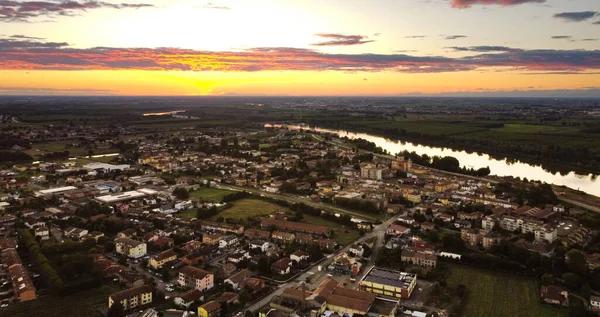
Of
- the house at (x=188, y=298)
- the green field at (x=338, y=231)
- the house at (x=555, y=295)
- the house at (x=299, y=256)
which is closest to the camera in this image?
the house at (x=188, y=298)

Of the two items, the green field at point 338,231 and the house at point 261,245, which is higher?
the house at point 261,245

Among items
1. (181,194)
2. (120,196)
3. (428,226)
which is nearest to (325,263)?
(428,226)

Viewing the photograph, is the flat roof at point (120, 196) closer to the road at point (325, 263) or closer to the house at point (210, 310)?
the road at point (325, 263)

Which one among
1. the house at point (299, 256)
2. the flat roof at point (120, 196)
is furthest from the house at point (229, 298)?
the flat roof at point (120, 196)

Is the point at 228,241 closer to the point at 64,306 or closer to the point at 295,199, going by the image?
the point at 64,306

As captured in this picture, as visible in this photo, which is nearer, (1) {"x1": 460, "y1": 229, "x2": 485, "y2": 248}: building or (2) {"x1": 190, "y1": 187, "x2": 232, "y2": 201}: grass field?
(1) {"x1": 460, "y1": 229, "x2": 485, "y2": 248}: building

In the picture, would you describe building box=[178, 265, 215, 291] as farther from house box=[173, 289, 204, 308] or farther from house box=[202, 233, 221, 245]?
house box=[202, 233, 221, 245]

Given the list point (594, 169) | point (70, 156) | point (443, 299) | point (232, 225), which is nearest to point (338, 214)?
point (232, 225)

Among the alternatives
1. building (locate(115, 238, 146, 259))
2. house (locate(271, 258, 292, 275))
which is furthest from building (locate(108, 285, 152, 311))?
house (locate(271, 258, 292, 275))
